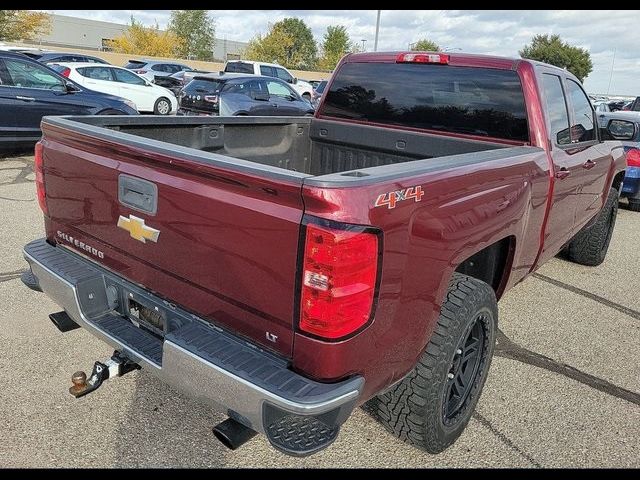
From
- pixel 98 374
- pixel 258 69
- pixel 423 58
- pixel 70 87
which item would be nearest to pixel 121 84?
pixel 70 87

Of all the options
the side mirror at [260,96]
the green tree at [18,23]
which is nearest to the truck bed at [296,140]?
the side mirror at [260,96]

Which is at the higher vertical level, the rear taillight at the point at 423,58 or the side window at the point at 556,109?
the rear taillight at the point at 423,58

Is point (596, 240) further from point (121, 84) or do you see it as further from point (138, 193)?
point (121, 84)

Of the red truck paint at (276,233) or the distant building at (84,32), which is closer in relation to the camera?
the red truck paint at (276,233)

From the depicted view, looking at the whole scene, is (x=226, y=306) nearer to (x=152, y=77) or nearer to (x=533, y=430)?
(x=533, y=430)

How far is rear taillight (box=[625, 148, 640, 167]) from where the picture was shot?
776 cm

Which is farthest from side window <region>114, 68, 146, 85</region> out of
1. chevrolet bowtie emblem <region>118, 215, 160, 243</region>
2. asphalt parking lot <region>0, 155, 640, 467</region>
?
chevrolet bowtie emblem <region>118, 215, 160, 243</region>

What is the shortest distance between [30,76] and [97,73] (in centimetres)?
617

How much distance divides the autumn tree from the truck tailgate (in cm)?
5505

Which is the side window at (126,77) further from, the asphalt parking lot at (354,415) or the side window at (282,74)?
the asphalt parking lot at (354,415)

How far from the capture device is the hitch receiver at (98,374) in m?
2.40

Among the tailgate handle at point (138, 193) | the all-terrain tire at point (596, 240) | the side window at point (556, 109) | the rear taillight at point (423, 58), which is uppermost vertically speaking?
the rear taillight at point (423, 58)

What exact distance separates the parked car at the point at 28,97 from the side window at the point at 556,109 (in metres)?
8.02

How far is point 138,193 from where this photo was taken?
235cm
